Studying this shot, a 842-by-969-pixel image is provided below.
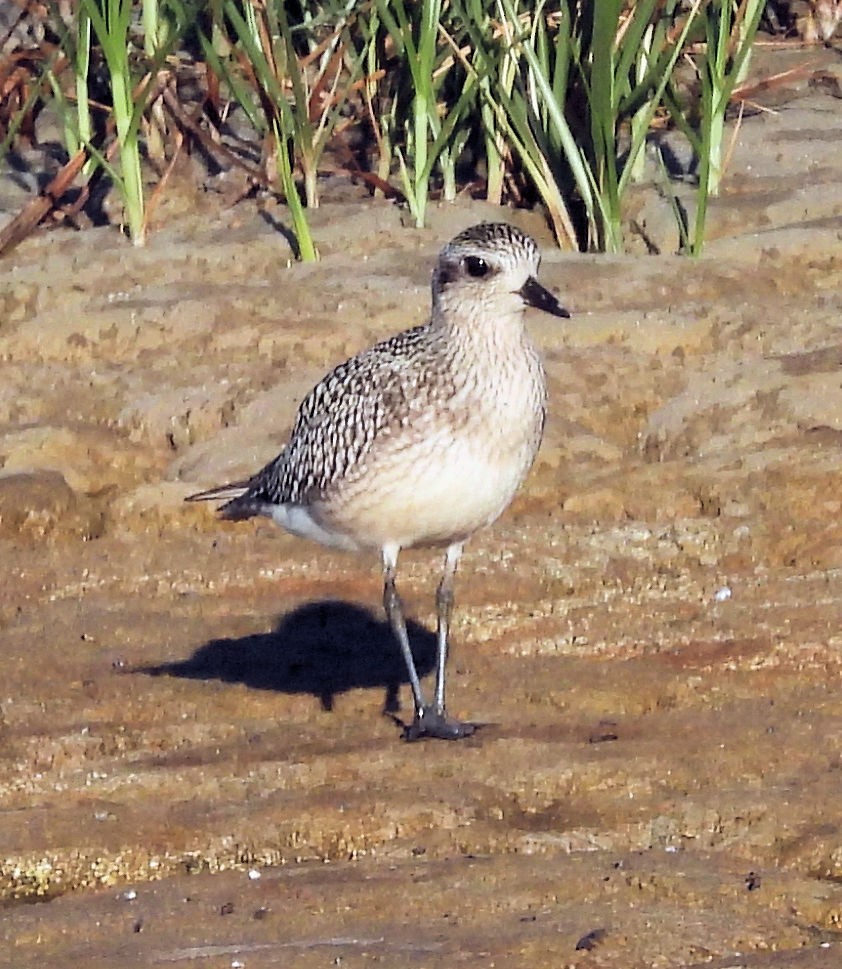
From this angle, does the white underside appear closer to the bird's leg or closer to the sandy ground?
the bird's leg

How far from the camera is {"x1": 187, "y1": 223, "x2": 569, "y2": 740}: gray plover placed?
5.61 metres

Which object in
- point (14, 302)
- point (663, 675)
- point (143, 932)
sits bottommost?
point (14, 302)

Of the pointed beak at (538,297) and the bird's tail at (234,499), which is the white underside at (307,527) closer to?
the bird's tail at (234,499)

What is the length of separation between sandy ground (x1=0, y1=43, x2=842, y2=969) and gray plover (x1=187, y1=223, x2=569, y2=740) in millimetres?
416

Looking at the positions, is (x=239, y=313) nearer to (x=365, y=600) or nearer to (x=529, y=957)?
(x=365, y=600)

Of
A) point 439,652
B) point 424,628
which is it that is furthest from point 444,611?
point 424,628

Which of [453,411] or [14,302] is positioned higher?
[453,411]

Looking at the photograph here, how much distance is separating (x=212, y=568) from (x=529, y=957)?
9.23 feet

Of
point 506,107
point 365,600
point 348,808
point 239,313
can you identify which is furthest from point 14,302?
point 348,808

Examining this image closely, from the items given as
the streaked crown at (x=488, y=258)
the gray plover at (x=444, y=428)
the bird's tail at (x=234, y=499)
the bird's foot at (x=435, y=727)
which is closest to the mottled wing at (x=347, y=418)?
the gray plover at (x=444, y=428)

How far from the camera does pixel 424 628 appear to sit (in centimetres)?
650

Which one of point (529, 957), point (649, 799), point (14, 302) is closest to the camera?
point (529, 957)

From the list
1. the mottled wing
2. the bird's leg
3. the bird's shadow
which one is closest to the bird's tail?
the mottled wing

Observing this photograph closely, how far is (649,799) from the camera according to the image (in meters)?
4.96
